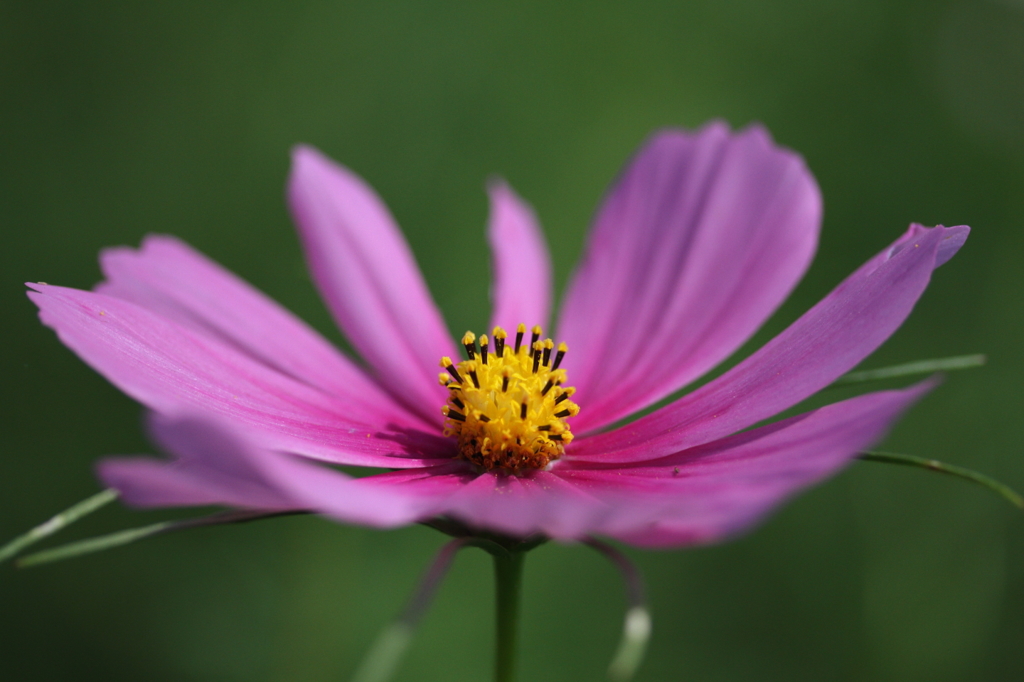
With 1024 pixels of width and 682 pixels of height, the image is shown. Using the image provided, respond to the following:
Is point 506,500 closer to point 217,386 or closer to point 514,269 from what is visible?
point 217,386

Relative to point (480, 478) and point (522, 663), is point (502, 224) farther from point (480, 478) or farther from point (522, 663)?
point (522, 663)

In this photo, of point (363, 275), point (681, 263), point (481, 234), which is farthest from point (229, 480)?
point (481, 234)

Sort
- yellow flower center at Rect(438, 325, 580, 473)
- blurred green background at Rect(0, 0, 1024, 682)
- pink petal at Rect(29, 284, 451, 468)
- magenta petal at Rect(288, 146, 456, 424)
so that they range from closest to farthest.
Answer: pink petal at Rect(29, 284, 451, 468) < yellow flower center at Rect(438, 325, 580, 473) < magenta petal at Rect(288, 146, 456, 424) < blurred green background at Rect(0, 0, 1024, 682)

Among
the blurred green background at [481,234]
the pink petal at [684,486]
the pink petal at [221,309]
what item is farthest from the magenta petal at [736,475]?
the blurred green background at [481,234]

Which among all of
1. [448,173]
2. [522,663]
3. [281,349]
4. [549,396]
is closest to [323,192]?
[281,349]

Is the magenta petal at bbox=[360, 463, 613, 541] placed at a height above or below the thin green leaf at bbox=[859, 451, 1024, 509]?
below

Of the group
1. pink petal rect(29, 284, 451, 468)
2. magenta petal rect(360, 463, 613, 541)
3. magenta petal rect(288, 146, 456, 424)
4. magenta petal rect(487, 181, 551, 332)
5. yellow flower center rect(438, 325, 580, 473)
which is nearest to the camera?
magenta petal rect(360, 463, 613, 541)

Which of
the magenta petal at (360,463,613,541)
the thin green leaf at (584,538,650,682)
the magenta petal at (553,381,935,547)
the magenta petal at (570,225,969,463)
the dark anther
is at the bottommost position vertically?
the thin green leaf at (584,538,650,682)

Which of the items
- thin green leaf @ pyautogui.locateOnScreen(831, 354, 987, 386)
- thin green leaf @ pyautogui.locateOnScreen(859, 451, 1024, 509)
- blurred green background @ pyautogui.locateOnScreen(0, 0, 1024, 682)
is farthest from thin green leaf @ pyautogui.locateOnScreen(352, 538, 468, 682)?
blurred green background @ pyautogui.locateOnScreen(0, 0, 1024, 682)

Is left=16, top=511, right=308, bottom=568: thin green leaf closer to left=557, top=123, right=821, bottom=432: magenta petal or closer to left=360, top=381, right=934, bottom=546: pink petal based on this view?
left=360, top=381, right=934, bottom=546: pink petal
